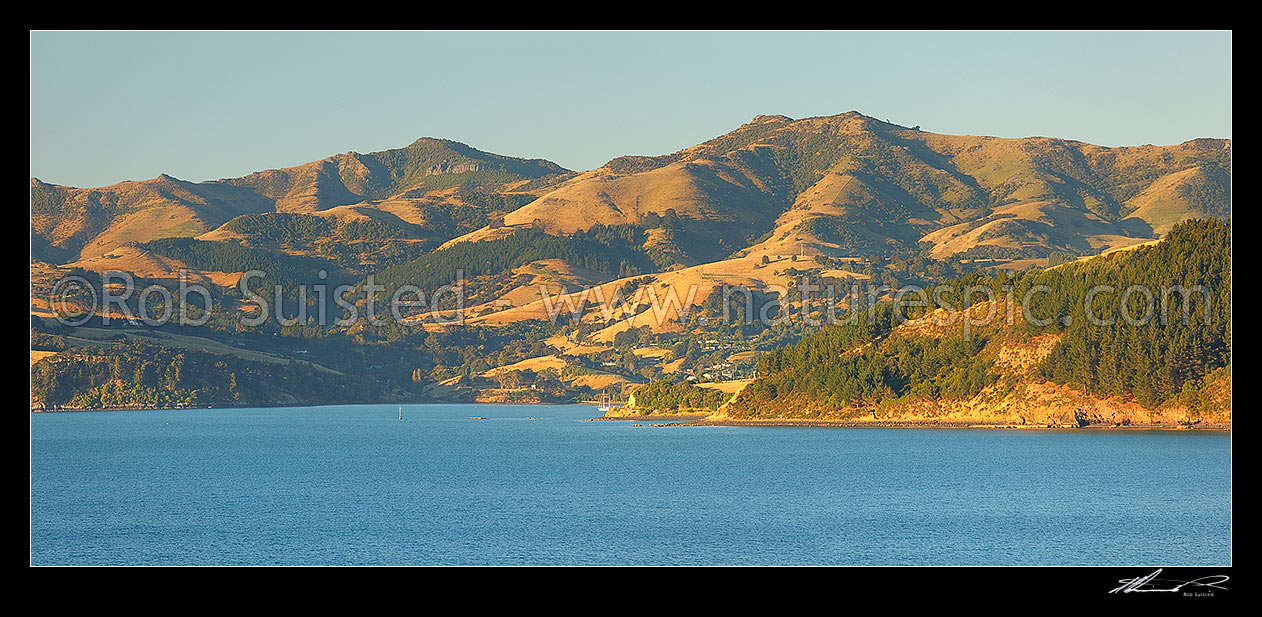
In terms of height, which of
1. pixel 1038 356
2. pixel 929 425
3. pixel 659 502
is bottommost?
pixel 929 425

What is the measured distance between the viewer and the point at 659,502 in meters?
79.6

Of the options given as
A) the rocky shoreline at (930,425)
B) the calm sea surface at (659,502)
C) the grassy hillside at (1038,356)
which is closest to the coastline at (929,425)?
the rocky shoreline at (930,425)

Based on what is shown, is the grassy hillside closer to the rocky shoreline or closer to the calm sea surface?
the rocky shoreline

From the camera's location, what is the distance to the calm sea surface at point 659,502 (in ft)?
202

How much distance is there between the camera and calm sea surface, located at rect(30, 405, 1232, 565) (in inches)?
2420

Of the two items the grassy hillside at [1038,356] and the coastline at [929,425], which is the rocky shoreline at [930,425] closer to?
the coastline at [929,425]

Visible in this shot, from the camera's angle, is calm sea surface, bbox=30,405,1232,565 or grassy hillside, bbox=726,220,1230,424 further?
grassy hillside, bbox=726,220,1230,424

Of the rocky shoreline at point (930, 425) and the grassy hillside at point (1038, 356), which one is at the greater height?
the grassy hillside at point (1038, 356)

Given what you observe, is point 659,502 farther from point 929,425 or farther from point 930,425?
point 929,425

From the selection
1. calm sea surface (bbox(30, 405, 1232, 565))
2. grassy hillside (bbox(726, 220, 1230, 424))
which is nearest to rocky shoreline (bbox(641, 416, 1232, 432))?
grassy hillside (bbox(726, 220, 1230, 424))

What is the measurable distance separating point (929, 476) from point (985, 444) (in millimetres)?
28991

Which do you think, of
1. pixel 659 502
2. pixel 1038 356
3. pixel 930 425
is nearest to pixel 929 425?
pixel 930 425
